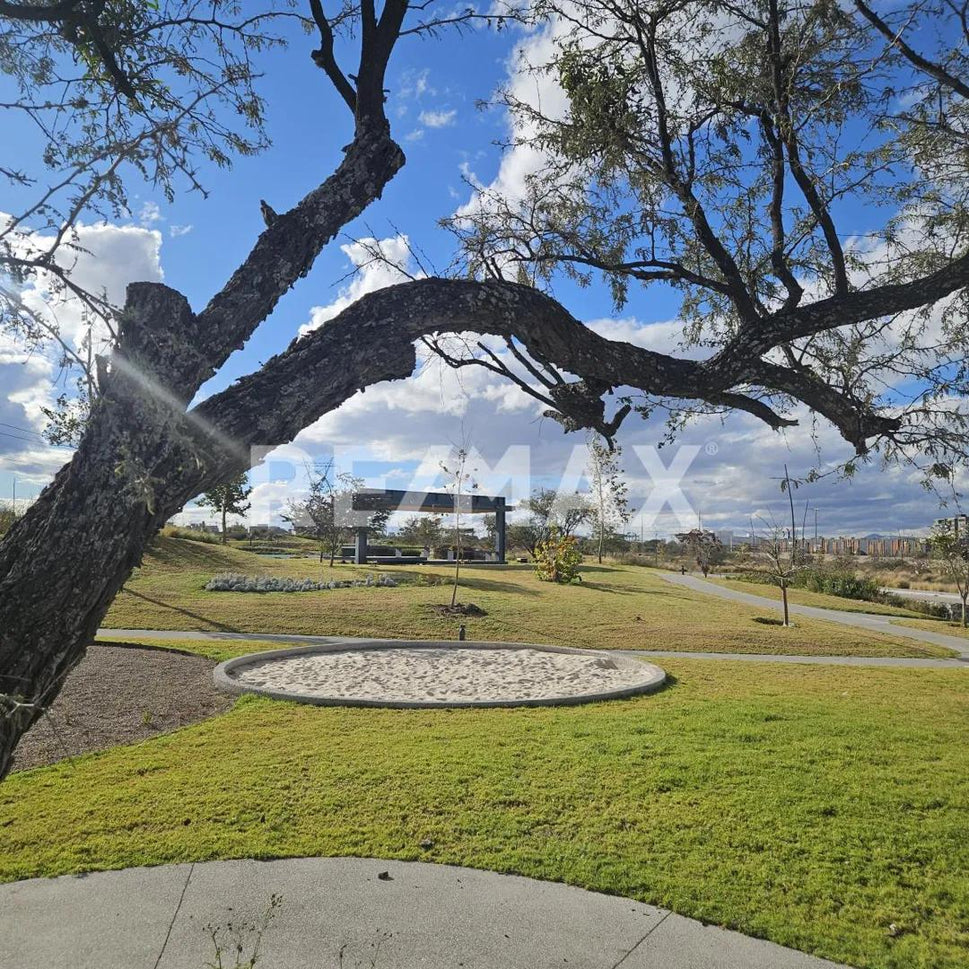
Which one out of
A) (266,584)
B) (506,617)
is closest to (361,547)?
(266,584)

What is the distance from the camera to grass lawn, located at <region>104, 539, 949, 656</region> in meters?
14.0

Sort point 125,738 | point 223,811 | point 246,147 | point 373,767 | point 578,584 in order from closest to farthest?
point 246,147, point 223,811, point 373,767, point 125,738, point 578,584

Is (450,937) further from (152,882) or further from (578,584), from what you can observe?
(578,584)

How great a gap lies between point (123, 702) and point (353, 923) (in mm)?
5523

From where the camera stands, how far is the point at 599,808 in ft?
15.7

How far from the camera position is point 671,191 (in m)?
4.27

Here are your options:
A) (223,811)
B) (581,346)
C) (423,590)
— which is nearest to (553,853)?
(223,811)

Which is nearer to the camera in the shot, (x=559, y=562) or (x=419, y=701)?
(x=419, y=701)

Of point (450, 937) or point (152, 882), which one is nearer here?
point (450, 937)

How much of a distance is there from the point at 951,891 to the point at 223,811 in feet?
14.6

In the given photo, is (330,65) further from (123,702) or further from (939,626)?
(939,626)

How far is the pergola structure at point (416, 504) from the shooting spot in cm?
2992

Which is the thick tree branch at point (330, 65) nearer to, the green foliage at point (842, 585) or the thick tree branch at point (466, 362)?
the thick tree branch at point (466, 362)

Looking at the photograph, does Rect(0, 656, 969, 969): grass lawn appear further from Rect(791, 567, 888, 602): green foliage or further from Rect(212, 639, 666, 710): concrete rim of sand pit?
Rect(791, 567, 888, 602): green foliage
